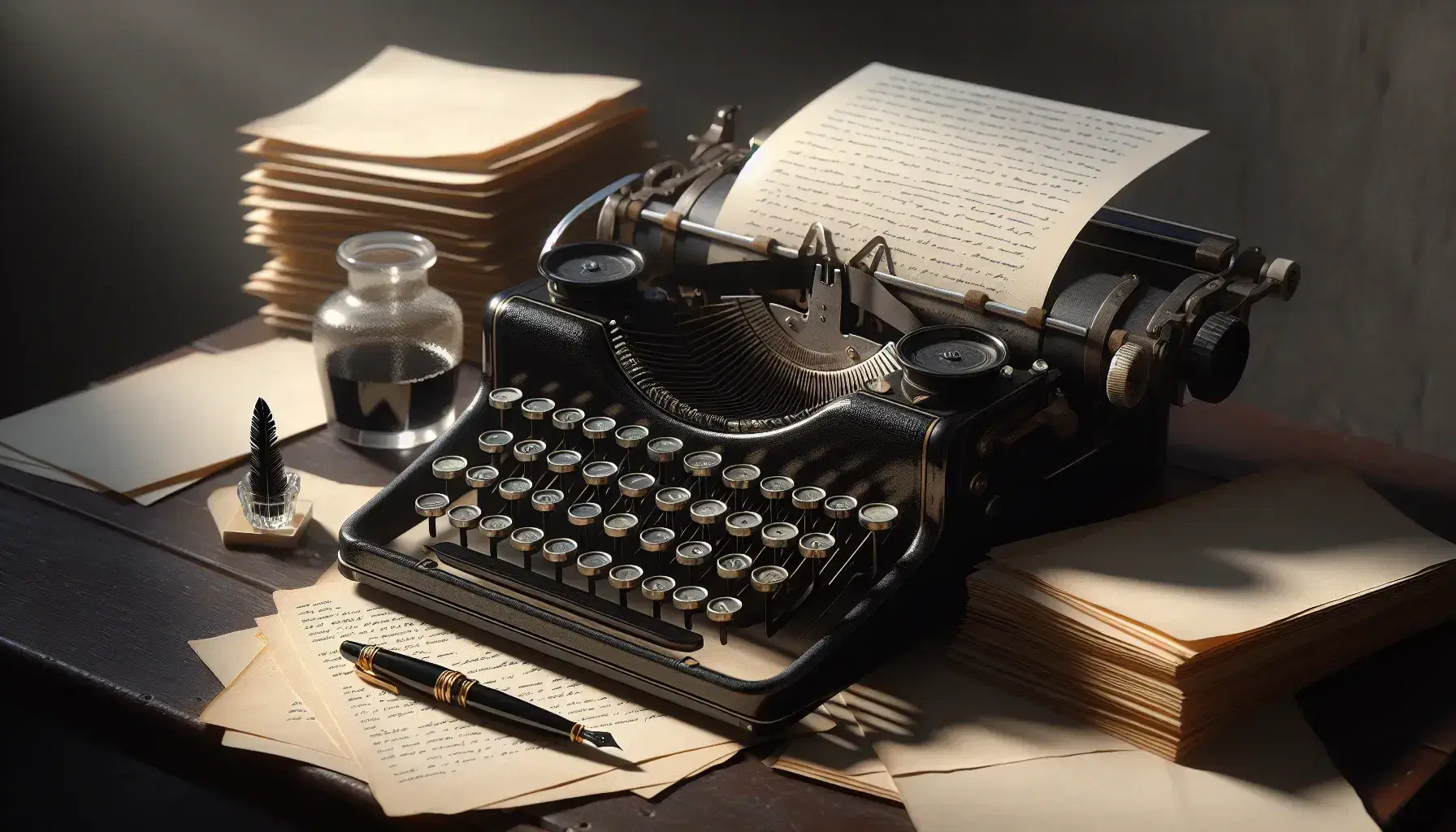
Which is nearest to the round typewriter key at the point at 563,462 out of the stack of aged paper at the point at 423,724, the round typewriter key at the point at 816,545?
the stack of aged paper at the point at 423,724

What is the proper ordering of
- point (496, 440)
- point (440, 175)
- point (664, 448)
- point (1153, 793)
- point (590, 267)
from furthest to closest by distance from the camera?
point (440, 175) < point (590, 267) < point (496, 440) < point (664, 448) < point (1153, 793)

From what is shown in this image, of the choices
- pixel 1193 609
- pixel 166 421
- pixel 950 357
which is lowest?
pixel 166 421

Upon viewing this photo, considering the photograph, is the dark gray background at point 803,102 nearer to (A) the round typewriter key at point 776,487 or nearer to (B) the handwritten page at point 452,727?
(A) the round typewriter key at point 776,487

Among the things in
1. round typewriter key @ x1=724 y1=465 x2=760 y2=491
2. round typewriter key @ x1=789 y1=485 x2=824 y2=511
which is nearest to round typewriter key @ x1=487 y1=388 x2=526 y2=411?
round typewriter key @ x1=724 y1=465 x2=760 y2=491

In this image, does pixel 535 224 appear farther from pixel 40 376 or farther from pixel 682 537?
pixel 40 376

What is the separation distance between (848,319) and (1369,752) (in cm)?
81

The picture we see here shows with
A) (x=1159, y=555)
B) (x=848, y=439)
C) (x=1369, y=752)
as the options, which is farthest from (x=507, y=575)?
(x=1369, y=752)

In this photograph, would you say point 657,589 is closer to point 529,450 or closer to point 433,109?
point 529,450

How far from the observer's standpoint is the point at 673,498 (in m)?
1.93

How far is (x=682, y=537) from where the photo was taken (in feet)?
6.52

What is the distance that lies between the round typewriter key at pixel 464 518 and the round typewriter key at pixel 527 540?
0.19 feet

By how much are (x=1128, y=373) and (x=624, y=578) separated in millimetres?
626

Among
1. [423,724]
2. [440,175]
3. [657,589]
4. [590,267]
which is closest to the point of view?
[423,724]

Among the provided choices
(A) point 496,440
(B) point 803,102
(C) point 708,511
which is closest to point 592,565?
(C) point 708,511
